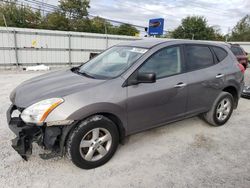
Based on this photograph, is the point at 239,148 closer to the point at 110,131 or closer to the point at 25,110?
the point at 110,131

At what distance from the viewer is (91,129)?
2365 millimetres

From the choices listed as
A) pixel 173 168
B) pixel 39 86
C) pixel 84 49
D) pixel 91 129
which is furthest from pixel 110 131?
pixel 84 49

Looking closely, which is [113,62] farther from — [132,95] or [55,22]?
[55,22]

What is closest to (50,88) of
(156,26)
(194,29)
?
(156,26)

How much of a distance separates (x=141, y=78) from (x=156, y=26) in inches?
513

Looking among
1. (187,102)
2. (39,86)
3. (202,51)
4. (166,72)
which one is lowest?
(187,102)

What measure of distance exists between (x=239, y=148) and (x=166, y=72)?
1.73 metres

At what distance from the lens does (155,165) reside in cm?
263

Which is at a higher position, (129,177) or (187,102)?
(187,102)

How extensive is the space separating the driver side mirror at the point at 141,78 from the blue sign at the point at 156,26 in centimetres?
1265

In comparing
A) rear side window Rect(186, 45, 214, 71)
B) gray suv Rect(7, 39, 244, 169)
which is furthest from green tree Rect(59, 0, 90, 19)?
rear side window Rect(186, 45, 214, 71)

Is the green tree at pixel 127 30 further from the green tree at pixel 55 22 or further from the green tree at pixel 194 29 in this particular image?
the green tree at pixel 55 22

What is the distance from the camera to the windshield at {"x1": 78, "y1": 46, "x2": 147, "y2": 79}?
9.08 ft

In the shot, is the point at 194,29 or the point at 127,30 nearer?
the point at 127,30
